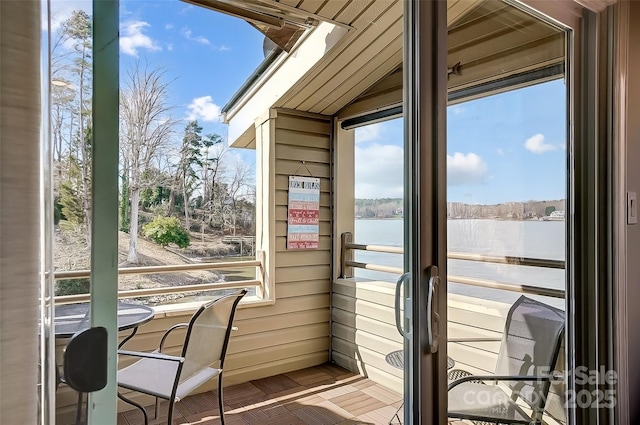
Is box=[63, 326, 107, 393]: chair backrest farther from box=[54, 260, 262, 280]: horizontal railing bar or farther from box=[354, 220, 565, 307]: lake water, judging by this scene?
box=[54, 260, 262, 280]: horizontal railing bar

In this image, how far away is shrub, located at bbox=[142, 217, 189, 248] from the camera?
2754 mm

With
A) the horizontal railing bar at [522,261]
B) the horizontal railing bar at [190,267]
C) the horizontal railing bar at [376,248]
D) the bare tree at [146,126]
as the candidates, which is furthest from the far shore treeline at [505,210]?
the horizontal railing bar at [190,267]

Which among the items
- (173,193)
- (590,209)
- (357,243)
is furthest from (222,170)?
(590,209)

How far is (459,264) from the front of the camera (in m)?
1.40

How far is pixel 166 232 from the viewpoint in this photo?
293cm

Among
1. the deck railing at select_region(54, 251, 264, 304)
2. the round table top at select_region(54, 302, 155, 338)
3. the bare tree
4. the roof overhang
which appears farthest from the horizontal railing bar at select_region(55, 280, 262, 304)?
the round table top at select_region(54, 302, 155, 338)

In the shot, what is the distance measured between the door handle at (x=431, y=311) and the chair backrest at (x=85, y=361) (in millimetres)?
837

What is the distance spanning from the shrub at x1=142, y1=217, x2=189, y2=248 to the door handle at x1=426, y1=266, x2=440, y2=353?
2.12 m

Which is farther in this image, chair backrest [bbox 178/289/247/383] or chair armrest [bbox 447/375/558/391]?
chair backrest [bbox 178/289/247/383]

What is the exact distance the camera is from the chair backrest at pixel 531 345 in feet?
5.49

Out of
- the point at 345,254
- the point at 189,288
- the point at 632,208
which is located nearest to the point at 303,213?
the point at 345,254

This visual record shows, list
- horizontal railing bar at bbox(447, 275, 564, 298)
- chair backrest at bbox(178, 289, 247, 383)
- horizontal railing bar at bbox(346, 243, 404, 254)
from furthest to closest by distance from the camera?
horizontal railing bar at bbox(346, 243, 404, 254), chair backrest at bbox(178, 289, 247, 383), horizontal railing bar at bbox(447, 275, 564, 298)

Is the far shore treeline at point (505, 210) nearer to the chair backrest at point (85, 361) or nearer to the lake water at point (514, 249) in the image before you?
the lake water at point (514, 249)

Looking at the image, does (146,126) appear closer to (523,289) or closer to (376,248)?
(376,248)
